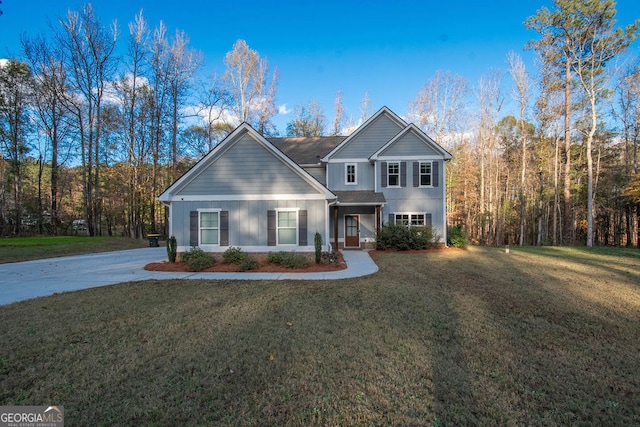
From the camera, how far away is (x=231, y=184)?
11695 mm

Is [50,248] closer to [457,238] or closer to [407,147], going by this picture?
[407,147]

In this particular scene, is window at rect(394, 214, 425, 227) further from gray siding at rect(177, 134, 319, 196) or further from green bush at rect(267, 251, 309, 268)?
green bush at rect(267, 251, 309, 268)

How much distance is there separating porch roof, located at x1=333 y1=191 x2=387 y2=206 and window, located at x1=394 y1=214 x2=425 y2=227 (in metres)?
1.57

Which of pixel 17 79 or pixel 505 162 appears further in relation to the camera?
pixel 505 162

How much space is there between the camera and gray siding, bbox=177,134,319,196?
38.1 feet

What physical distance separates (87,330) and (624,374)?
23.4 ft

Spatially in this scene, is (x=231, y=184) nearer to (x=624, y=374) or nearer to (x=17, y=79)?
(x=624, y=374)

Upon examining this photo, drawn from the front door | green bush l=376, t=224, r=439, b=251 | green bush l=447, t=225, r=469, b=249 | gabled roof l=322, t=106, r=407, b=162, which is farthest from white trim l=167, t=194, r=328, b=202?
green bush l=447, t=225, r=469, b=249

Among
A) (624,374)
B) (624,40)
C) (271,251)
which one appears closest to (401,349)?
(624,374)

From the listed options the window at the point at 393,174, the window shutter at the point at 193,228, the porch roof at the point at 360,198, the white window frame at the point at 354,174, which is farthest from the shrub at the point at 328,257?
the window at the point at 393,174

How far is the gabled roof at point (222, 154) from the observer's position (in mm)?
11422

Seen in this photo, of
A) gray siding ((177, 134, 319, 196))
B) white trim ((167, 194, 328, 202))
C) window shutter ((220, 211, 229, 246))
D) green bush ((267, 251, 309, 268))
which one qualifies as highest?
gray siding ((177, 134, 319, 196))

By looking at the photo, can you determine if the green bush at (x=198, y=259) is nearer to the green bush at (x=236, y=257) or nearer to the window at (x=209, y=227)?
the green bush at (x=236, y=257)

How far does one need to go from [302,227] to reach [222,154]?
432 centimetres
